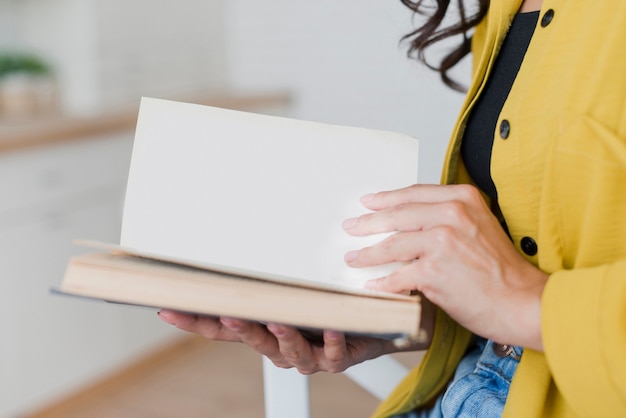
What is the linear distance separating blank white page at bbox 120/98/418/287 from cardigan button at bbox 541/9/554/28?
0.18 m

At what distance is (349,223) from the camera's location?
69 cm

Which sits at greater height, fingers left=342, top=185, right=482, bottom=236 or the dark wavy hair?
the dark wavy hair

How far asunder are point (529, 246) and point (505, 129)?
11cm

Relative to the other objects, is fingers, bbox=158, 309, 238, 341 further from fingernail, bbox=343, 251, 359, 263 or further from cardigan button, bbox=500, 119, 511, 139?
cardigan button, bbox=500, 119, 511, 139

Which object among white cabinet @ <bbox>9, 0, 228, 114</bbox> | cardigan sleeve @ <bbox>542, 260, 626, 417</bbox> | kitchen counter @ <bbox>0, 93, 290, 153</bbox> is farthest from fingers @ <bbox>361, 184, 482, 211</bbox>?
white cabinet @ <bbox>9, 0, 228, 114</bbox>

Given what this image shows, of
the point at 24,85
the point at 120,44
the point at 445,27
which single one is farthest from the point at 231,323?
the point at 120,44

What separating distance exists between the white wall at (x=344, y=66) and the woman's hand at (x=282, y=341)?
1314 mm

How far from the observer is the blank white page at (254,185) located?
70 centimetres

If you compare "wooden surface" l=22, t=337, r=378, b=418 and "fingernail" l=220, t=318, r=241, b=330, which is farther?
"wooden surface" l=22, t=337, r=378, b=418

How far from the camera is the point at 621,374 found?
586 mm

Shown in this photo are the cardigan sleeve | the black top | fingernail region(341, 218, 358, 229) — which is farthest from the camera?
the black top

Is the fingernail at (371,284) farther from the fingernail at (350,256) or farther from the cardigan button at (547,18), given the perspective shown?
the cardigan button at (547,18)

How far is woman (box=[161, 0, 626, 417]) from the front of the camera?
0.61m

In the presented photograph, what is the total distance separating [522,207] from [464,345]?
0.24 meters
